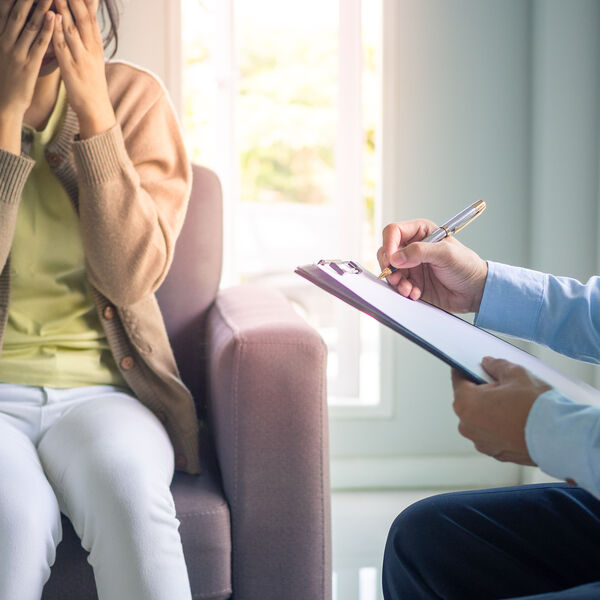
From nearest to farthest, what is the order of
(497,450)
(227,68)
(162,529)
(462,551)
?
(497,450), (462,551), (162,529), (227,68)

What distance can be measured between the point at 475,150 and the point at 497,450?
144 centimetres

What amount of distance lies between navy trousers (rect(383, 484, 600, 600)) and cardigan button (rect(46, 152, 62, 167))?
0.79 metres

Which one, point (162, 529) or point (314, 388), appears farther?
point (314, 388)

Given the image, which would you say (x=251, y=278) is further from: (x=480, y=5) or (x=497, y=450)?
(x=497, y=450)

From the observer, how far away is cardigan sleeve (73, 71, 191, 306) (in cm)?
113

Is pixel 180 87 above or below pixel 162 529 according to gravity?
above

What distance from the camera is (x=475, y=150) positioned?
196 cm

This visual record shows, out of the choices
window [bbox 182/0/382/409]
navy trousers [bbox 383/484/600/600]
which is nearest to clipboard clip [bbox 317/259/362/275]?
navy trousers [bbox 383/484/600/600]

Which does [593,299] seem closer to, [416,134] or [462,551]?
[462,551]

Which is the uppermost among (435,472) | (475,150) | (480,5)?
(480,5)

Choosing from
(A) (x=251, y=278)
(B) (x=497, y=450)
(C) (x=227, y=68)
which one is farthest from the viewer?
(A) (x=251, y=278)

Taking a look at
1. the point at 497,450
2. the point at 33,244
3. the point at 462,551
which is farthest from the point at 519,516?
the point at 33,244

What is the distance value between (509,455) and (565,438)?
0.08m

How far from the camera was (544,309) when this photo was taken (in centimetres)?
89
